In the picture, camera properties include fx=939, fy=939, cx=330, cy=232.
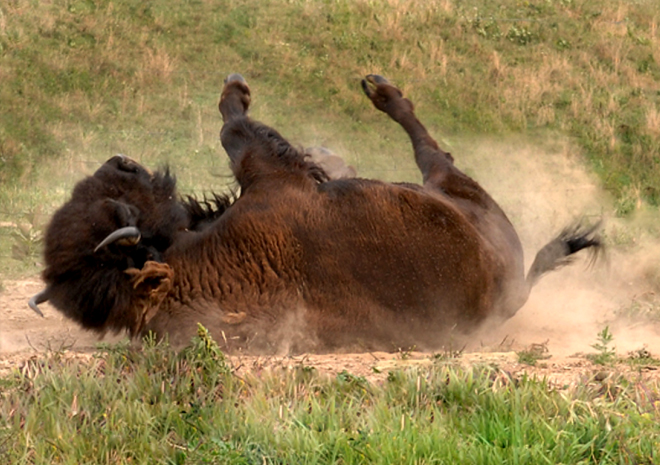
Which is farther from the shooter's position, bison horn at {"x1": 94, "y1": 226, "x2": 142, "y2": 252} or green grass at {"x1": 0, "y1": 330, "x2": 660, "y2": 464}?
bison horn at {"x1": 94, "y1": 226, "x2": 142, "y2": 252}

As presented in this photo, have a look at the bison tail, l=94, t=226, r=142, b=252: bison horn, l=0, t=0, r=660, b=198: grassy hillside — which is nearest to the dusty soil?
l=94, t=226, r=142, b=252: bison horn

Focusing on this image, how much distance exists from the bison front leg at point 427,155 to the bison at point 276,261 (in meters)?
0.52

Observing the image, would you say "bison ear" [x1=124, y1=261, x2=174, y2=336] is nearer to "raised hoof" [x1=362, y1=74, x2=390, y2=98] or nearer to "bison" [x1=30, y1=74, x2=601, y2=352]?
"bison" [x1=30, y1=74, x2=601, y2=352]

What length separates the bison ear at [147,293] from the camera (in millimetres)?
4711

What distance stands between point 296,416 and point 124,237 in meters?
1.57

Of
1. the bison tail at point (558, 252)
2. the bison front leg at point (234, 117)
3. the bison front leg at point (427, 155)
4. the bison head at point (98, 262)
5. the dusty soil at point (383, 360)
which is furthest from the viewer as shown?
the bison tail at point (558, 252)

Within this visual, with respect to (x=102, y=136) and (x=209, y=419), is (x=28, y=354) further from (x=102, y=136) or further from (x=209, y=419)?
(x=102, y=136)

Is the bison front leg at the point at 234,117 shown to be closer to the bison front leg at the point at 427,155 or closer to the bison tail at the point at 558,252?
the bison front leg at the point at 427,155

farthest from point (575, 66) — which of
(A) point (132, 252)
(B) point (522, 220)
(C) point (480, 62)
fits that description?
Answer: (A) point (132, 252)

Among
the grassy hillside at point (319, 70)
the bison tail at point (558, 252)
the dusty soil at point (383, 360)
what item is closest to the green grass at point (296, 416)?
the dusty soil at point (383, 360)

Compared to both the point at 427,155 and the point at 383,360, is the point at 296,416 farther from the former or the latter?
the point at 427,155

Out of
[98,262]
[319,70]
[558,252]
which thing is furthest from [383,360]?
[319,70]

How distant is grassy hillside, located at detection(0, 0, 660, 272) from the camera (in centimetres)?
1276

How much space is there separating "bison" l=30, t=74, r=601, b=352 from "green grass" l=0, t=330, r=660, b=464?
25.3 inches
